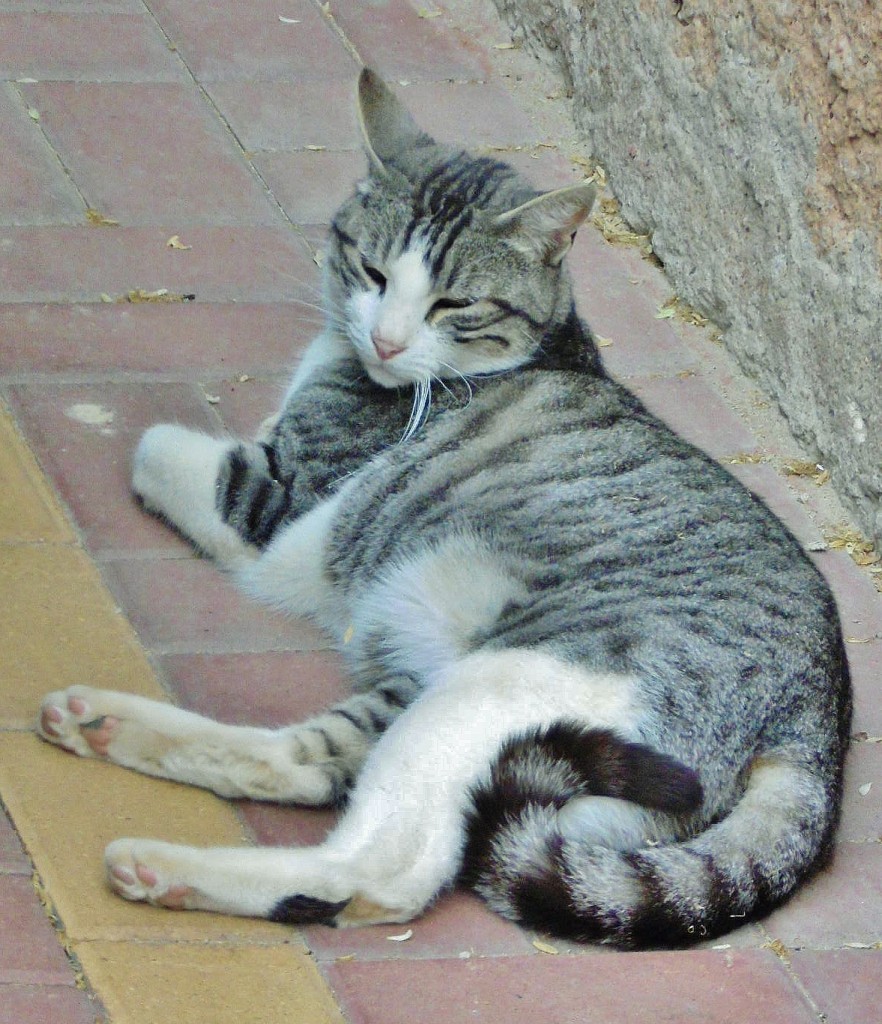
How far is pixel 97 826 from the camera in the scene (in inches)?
102

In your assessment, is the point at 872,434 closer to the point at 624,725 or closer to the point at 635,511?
the point at 635,511

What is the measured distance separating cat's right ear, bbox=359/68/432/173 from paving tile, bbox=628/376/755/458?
97cm

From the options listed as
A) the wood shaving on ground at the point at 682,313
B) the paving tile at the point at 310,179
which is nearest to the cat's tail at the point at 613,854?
the wood shaving on ground at the point at 682,313

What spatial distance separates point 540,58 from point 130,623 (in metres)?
3.00

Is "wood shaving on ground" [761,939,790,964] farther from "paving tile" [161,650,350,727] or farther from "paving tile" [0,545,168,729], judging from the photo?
"paving tile" [0,545,168,729]

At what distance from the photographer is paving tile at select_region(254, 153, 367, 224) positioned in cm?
459

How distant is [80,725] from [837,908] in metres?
1.39

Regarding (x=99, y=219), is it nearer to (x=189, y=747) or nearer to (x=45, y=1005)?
(x=189, y=747)

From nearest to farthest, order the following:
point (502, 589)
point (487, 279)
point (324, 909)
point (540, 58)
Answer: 1. point (324, 909)
2. point (502, 589)
3. point (487, 279)
4. point (540, 58)

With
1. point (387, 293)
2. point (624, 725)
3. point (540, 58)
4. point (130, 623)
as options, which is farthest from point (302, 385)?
point (540, 58)

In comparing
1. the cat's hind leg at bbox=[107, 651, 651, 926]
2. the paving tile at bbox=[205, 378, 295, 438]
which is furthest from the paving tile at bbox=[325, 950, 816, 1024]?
the paving tile at bbox=[205, 378, 295, 438]

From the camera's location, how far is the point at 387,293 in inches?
130

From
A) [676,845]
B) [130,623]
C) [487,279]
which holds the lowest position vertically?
[130,623]

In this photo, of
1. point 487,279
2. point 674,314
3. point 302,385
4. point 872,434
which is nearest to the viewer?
point 487,279
